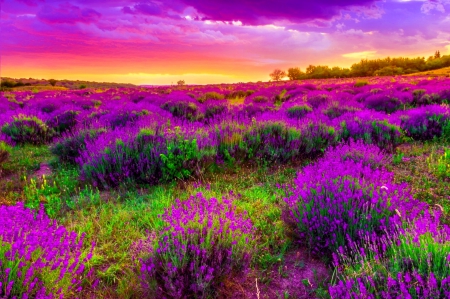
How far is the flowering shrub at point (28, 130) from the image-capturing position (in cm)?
856

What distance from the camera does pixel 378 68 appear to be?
6066 cm

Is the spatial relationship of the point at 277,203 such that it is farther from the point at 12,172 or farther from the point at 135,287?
the point at 12,172

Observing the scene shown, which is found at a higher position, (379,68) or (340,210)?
(379,68)

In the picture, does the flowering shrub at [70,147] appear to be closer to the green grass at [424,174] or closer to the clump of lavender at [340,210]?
the clump of lavender at [340,210]

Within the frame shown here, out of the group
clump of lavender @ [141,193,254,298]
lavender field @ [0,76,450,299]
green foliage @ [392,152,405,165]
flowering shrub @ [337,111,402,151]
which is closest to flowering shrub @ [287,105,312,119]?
lavender field @ [0,76,450,299]

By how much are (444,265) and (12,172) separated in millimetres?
6706

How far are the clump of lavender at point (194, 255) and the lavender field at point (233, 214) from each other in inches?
0.5

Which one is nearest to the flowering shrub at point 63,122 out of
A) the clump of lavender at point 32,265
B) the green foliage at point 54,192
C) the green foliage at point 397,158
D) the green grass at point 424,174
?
the green foliage at point 54,192

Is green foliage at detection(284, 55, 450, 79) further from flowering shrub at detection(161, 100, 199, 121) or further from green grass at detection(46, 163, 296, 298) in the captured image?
green grass at detection(46, 163, 296, 298)

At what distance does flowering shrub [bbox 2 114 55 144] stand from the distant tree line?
49948mm

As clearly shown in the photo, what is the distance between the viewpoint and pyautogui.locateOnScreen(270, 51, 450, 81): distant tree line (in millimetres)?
52897

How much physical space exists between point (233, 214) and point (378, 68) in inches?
2593

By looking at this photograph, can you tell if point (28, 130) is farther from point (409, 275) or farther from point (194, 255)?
point (409, 275)

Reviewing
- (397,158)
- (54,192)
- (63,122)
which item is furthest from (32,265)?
(63,122)
